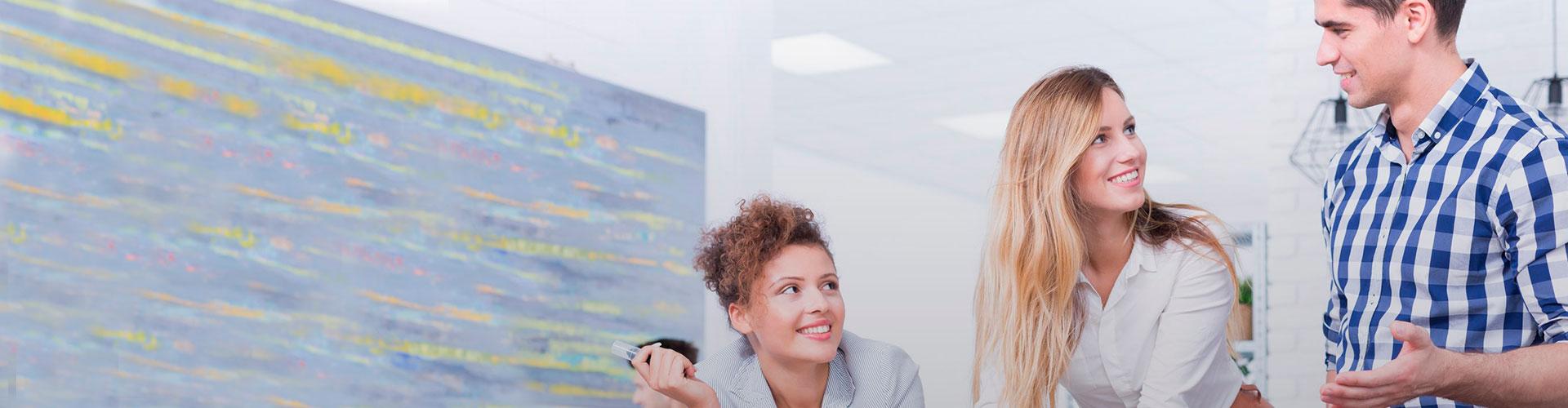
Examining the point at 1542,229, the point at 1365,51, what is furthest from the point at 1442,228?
the point at 1365,51

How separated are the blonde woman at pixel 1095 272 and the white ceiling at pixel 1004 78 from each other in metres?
1.77

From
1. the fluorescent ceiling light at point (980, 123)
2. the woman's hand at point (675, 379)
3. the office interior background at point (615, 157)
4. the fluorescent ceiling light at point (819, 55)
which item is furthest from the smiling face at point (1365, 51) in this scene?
the fluorescent ceiling light at point (980, 123)

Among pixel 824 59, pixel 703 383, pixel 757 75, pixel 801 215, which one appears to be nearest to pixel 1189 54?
pixel 824 59

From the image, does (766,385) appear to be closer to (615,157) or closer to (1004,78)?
(615,157)

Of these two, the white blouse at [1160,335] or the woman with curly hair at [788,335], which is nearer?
the white blouse at [1160,335]

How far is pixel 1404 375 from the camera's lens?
4.63 ft

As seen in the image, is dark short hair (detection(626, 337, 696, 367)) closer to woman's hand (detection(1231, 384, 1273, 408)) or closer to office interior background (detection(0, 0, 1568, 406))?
office interior background (detection(0, 0, 1568, 406))

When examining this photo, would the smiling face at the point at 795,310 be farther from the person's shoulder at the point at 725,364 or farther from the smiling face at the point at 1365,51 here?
the smiling face at the point at 1365,51

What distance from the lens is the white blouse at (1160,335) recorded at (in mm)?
1897

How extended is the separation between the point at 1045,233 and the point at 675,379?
68 centimetres

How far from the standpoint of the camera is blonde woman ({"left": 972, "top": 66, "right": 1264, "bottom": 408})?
1922mm

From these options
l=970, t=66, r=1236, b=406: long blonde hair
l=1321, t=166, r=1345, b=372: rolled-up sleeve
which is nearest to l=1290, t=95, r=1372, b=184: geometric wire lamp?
l=1321, t=166, r=1345, b=372: rolled-up sleeve

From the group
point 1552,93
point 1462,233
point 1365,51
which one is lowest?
point 1462,233

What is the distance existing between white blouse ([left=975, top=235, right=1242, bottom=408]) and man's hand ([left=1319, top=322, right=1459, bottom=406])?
→ 1.41 ft
